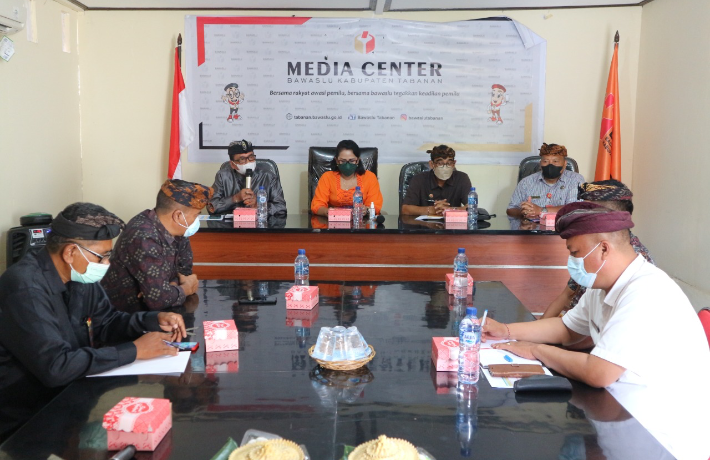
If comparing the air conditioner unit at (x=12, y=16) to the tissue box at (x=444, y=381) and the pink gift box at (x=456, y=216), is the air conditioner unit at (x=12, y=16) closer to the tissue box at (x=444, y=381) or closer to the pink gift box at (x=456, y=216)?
the pink gift box at (x=456, y=216)

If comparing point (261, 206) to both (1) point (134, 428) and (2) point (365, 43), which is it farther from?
(1) point (134, 428)

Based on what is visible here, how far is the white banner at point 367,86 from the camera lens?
5828 millimetres

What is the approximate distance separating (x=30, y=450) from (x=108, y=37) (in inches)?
211

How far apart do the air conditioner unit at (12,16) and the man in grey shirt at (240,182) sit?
69.3 inches

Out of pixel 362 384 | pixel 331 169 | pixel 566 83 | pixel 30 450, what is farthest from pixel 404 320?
pixel 566 83

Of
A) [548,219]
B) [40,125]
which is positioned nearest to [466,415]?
[548,219]

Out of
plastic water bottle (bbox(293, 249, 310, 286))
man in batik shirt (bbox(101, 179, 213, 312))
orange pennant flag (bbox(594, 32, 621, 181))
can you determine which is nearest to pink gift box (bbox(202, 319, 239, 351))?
man in batik shirt (bbox(101, 179, 213, 312))

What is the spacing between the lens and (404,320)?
2363 mm

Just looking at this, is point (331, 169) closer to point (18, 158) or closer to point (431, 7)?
point (431, 7)

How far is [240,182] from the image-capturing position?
16.5 ft

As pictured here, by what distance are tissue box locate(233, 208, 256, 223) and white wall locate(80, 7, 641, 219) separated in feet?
5.90

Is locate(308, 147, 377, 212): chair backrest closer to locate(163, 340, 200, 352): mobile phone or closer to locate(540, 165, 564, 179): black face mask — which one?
locate(540, 165, 564, 179): black face mask

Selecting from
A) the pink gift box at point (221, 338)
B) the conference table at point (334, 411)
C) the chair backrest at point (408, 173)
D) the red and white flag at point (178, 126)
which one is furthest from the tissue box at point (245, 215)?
the pink gift box at point (221, 338)

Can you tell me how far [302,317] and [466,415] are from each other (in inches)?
38.9
